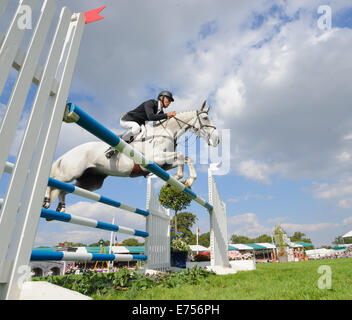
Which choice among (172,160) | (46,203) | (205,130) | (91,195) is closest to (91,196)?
(91,195)

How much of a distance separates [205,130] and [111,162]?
1509 millimetres

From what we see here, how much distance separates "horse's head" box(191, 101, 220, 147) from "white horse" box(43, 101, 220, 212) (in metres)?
0.48

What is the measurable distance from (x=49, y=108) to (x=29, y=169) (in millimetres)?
274

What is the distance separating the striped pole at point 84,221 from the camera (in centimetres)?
181

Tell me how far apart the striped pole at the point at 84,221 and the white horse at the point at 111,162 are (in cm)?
64

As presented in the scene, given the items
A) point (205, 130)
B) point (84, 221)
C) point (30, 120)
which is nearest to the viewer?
point (30, 120)

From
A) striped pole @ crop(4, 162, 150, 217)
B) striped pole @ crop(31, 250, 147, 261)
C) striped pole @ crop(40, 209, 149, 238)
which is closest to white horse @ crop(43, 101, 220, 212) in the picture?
striped pole @ crop(4, 162, 150, 217)

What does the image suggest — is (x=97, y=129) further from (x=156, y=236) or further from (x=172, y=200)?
(x=172, y=200)

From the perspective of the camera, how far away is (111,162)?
2.94 meters

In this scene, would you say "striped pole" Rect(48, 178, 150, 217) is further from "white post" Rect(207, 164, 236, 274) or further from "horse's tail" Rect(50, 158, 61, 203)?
"white post" Rect(207, 164, 236, 274)

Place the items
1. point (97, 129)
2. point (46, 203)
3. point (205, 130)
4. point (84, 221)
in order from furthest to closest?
point (205, 130) < point (46, 203) < point (84, 221) < point (97, 129)

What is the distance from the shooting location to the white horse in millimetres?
2945

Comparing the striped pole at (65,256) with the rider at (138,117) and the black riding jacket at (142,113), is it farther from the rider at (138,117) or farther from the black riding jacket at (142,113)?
the black riding jacket at (142,113)

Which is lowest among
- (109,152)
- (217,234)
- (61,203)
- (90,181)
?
(217,234)
